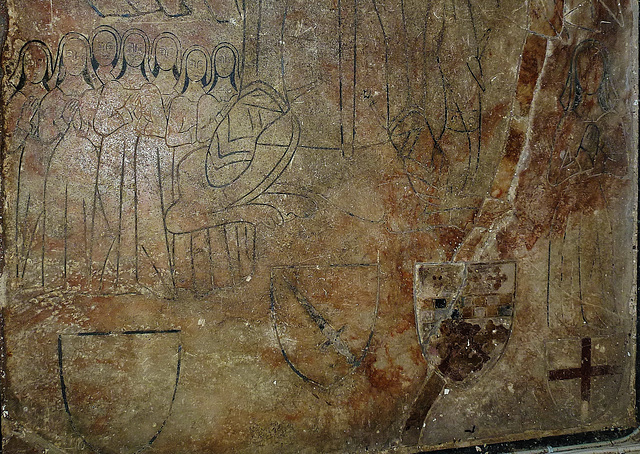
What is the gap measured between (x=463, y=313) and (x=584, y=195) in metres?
1.53

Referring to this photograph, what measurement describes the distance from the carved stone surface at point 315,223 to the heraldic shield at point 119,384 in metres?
0.02

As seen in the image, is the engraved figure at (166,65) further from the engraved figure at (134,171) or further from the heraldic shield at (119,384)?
the heraldic shield at (119,384)

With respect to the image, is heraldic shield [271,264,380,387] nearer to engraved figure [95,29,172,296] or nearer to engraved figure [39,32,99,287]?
engraved figure [95,29,172,296]

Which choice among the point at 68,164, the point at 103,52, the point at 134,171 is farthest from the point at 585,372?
the point at 103,52

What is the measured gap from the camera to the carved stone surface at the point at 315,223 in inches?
128

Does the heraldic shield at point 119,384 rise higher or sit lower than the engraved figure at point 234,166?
lower

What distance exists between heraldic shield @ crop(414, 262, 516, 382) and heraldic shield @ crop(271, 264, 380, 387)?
1.52ft

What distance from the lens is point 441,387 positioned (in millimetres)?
3613

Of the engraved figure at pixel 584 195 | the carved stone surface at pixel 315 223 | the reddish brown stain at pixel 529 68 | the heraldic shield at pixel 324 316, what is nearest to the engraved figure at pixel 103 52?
the carved stone surface at pixel 315 223

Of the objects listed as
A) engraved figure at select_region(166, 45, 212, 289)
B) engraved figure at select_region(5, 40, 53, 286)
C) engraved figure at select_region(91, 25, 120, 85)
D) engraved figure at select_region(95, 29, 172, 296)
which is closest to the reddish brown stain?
engraved figure at select_region(166, 45, 212, 289)

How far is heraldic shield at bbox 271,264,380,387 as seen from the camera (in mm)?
3443

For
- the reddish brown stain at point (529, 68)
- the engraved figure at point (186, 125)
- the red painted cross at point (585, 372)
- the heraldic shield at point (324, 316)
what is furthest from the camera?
the red painted cross at point (585, 372)

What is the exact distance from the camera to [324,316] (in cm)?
348

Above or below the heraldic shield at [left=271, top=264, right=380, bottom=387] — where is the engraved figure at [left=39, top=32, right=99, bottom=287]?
above
